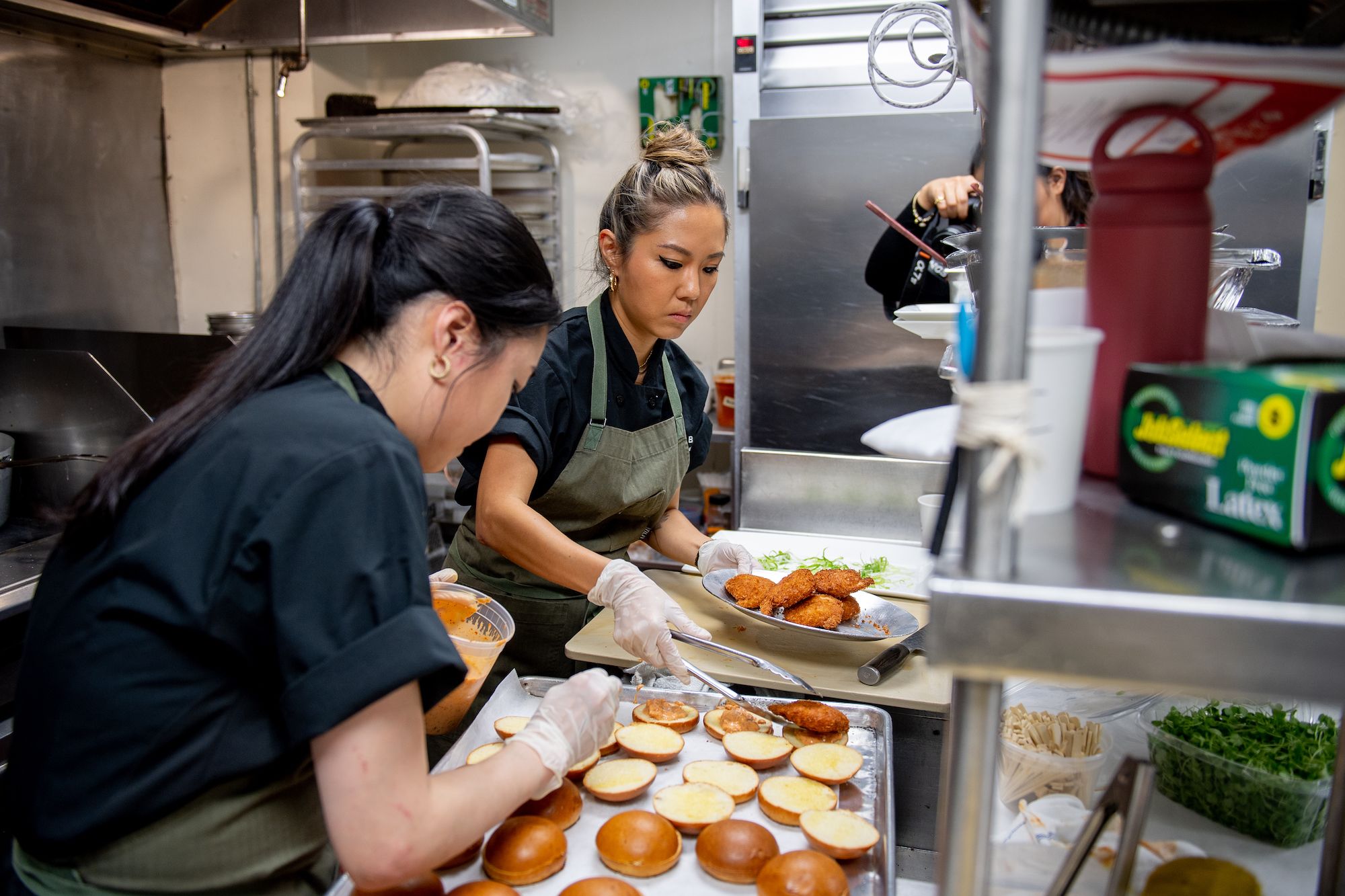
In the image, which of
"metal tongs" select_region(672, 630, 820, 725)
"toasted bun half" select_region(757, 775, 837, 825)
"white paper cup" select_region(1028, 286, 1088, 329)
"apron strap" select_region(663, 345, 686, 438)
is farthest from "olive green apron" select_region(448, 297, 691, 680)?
"white paper cup" select_region(1028, 286, 1088, 329)

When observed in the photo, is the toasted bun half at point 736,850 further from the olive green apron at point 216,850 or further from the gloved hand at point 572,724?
the olive green apron at point 216,850

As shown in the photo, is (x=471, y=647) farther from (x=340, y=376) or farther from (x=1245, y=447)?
(x=1245, y=447)

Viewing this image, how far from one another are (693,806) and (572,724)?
225 millimetres

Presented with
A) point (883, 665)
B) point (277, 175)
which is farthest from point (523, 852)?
point (277, 175)

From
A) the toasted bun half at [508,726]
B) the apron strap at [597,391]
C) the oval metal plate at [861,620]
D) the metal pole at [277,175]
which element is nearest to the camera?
the toasted bun half at [508,726]

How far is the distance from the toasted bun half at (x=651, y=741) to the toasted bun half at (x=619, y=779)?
0.02 meters

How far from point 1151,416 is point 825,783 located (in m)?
0.92

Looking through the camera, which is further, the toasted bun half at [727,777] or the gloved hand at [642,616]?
the gloved hand at [642,616]

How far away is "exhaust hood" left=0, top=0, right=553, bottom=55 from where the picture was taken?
3.28 meters

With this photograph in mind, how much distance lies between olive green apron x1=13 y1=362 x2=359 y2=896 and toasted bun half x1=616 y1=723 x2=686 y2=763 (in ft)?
1.69

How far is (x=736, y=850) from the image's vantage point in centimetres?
123

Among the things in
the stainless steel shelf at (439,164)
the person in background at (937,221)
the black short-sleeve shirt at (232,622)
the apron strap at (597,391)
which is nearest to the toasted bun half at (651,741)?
the black short-sleeve shirt at (232,622)

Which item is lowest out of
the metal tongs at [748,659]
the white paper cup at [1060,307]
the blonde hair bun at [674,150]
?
the metal tongs at [748,659]

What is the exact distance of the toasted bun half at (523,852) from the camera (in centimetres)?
120
